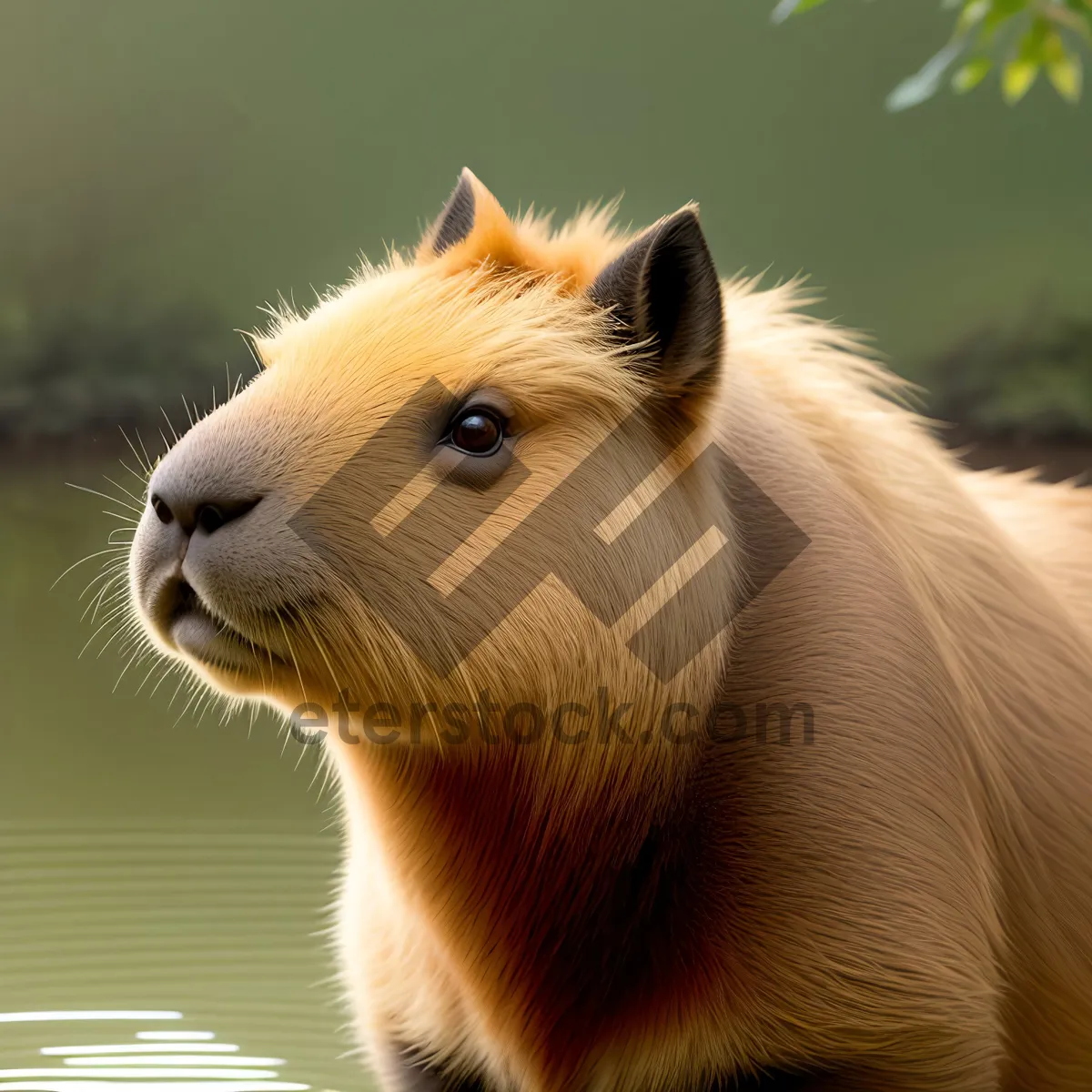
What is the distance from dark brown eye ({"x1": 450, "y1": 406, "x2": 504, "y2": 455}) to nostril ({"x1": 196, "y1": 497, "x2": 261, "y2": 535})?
138mm

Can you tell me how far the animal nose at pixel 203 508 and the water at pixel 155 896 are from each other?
0.43 metres

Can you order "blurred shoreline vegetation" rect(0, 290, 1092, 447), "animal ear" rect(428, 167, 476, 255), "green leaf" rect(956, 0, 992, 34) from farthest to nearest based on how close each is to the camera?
"blurred shoreline vegetation" rect(0, 290, 1092, 447), "green leaf" rect(956, 0, 992, 34), "animal ear" rect(428, 167, 476, 255)

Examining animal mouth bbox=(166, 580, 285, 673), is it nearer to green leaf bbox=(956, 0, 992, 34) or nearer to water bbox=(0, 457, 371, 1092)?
water bbox=(0, 457, 371, 1092)

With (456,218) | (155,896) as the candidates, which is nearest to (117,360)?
(155,896)

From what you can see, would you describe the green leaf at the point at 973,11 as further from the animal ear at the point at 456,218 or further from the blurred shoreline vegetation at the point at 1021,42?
the animal ear at the point at 456,218

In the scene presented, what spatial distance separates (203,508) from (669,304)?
13.5 inches

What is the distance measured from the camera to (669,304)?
37.6 inches

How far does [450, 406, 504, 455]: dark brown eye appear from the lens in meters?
0.91

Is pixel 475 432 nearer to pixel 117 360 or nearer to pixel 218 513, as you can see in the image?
pixel 218 513

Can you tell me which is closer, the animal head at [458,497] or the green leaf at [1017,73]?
the animal head at [458,497]

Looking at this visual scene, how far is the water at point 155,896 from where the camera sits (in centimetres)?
135

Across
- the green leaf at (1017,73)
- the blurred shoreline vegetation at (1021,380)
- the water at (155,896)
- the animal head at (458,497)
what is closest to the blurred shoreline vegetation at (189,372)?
the blurred shoreline vegetation at (1021,380)

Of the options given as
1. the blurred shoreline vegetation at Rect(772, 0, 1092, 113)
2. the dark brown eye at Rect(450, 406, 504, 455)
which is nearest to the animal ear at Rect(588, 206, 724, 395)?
the dark brown eye at Rect(450, 406, 504, 455)

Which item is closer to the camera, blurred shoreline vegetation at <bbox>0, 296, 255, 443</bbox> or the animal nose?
the animal nose
